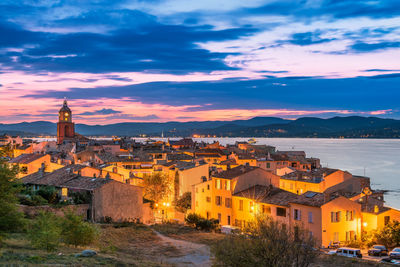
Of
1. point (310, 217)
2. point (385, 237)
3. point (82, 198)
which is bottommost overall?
point (385, 237)

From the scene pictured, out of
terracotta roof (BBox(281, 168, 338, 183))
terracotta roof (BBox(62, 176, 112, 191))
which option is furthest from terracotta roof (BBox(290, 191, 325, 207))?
terracotta roof (BBox(62, 176, 112, 191))

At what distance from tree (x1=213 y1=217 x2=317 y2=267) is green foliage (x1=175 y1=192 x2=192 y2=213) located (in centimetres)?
3079

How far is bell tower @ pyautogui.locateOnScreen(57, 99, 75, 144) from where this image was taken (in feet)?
401

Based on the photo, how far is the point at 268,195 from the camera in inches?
1442

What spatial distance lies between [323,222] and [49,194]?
21.1 meters

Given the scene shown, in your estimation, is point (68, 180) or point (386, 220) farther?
point (386, 220)

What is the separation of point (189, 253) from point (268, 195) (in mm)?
13560

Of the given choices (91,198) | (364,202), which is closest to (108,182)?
(91,198)

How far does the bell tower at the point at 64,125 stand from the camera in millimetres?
122375

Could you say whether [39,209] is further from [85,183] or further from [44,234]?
[44,234]

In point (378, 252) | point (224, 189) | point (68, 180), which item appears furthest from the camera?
point (224, 189)

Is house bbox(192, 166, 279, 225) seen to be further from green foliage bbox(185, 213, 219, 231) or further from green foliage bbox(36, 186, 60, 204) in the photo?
green foliage bbox(36, 186, 60, 204)

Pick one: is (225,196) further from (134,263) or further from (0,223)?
(0,223)

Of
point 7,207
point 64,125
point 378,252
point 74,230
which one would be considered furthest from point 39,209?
point 64,125
